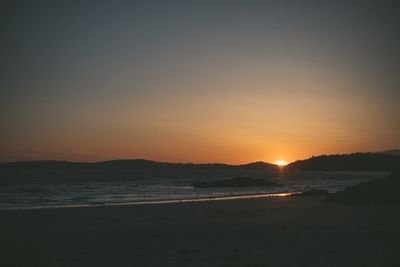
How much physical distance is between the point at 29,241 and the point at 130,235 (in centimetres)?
320

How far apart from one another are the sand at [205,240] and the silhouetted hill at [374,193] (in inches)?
218

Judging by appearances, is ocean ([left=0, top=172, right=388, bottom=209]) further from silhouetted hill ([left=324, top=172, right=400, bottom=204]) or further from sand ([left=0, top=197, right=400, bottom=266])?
silhouetted hill ([left=324, top=172, right=400, bottom=204])

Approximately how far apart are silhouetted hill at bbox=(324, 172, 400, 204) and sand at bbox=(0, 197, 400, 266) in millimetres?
5534

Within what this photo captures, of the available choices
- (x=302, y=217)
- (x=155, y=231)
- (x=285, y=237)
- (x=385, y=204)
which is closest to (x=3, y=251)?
(x=155, y=231)

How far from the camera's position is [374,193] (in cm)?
2695

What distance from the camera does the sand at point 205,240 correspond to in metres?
10.6

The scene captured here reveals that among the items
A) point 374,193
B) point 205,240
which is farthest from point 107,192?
point 205,240

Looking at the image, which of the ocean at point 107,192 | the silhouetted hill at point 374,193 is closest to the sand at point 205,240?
the silhouetted hill at point 374,193

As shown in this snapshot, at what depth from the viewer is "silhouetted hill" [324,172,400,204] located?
26.2 m

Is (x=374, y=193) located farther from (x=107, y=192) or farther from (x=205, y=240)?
(x=107, y=192)

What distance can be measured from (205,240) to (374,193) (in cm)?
1704

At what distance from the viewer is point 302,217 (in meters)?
19.6

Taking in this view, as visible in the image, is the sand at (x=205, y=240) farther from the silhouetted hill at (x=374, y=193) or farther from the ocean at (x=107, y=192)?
the ocean at (x=107, y=192)

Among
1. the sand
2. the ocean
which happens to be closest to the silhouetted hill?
the sand
